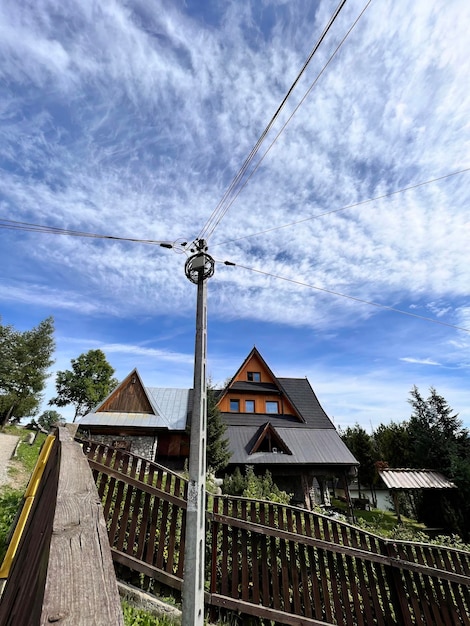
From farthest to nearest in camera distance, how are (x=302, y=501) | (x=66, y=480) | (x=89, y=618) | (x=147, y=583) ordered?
(x=302, y=501) < (x=147, y=583) < (x=66, y=480) < (x=89, y=618)

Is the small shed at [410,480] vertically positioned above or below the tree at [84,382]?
below

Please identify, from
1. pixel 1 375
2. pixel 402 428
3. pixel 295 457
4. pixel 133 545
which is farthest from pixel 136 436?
pixel 402 428

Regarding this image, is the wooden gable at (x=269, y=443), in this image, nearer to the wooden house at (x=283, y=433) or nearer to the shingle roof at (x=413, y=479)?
the wooden house at (x=283, y=433)

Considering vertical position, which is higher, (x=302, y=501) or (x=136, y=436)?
(x=136, y=436)

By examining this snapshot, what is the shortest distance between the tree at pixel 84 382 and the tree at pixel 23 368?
9326 mm

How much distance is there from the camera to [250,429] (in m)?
18.1

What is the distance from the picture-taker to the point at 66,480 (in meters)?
1.47

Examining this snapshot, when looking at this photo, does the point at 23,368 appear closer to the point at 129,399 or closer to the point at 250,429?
the point at 129,399

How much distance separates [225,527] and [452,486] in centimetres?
1855

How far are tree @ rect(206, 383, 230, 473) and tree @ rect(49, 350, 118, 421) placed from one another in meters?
27.6

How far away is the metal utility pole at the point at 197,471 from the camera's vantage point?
9.73ft

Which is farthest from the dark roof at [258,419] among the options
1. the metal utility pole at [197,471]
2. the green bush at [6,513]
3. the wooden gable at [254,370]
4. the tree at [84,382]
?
the tree at [84,382]

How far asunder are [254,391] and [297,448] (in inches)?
191

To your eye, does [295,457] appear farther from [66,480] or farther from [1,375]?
[1,375]
